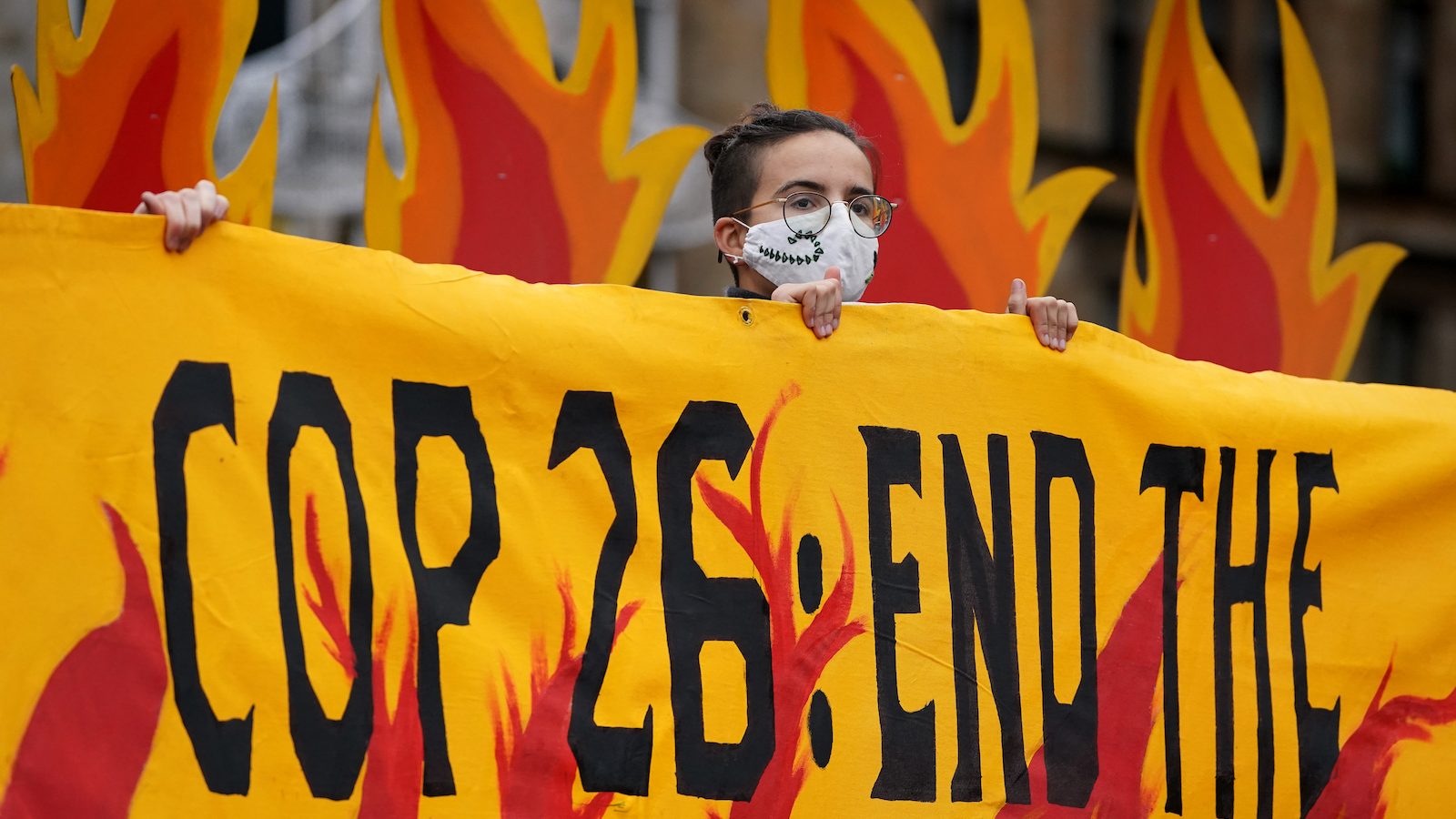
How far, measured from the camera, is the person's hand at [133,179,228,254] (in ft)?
6.88

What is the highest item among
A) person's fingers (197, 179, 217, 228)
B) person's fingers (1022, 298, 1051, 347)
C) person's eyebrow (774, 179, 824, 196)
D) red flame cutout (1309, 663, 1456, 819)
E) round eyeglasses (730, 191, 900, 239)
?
person's eyebrow (774, 179, 824, 196)

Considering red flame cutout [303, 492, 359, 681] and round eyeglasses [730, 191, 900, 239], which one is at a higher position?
round eyeglasses [730, 191, 900, 239]

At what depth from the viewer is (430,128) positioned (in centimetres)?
326

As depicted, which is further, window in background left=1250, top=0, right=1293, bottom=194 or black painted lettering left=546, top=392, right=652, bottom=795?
window in background left=1250, top=0, right=1293, bottom=194

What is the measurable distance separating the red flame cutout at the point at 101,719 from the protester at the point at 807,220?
2.48 ft

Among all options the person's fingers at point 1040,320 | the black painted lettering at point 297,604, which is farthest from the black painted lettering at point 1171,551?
the black painted lettering at point 297,604

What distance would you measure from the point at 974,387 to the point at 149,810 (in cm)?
122

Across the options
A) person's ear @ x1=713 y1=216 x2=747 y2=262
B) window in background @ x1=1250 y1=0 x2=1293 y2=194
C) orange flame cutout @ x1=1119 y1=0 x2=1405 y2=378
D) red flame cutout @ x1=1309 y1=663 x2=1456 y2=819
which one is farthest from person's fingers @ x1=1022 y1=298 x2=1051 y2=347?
window in background @ x1=1250 y1=0 x2=1293 y2=194

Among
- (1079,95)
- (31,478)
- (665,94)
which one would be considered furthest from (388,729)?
(1079,95)

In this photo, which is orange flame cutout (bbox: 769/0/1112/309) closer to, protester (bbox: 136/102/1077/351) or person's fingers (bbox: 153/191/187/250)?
protester (bbox: 136/102/1077/351)

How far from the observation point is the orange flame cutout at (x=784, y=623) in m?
2.23

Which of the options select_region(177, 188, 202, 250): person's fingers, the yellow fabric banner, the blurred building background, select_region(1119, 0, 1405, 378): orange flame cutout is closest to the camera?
the yellow fabric banner

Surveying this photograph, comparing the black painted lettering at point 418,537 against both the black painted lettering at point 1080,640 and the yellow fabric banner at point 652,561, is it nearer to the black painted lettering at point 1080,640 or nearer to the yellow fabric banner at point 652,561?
the yellow fabric banner at point 652,561

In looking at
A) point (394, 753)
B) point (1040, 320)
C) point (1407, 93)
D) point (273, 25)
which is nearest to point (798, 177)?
point (1040, 320)
